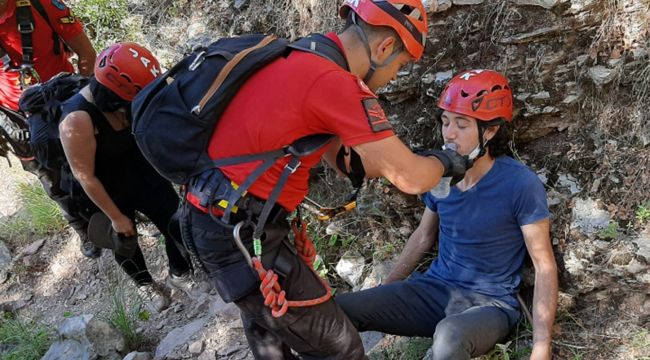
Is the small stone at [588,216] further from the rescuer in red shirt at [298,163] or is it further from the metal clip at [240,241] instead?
the metal clip at [240,241]

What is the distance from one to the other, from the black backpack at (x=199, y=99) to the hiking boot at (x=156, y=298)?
3.19 m

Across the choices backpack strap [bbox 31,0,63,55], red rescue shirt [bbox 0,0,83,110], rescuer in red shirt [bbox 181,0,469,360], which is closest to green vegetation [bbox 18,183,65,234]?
red rescue shirt [bbox 0,0,83,110]

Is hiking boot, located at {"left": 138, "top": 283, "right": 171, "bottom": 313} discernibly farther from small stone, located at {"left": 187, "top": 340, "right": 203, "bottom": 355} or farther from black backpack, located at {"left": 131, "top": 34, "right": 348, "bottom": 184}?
black backpack, located at {"left": 131, "top": 34, "right": 348, "bottom": 184}

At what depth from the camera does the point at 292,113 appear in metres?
2.28

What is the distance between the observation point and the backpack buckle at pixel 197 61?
8.09ft

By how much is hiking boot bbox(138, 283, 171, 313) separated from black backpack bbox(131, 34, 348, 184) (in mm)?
3190

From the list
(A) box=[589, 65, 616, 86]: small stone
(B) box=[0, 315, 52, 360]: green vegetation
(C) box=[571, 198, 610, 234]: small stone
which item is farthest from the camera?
(B) box=[0, 315, 52, 360]: green vegetation

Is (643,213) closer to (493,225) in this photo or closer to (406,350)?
(493,225)

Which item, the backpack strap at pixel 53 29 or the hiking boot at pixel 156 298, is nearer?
the backpack strap at pixel 53 29

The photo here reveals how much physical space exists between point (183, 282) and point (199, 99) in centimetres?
332

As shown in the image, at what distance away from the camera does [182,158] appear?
2504mm

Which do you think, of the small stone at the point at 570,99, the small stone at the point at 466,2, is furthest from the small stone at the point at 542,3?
the small stone at the point at 570,99

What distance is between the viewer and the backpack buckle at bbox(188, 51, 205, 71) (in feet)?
8.09

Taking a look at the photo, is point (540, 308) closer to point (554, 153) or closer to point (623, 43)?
point (554, 153)
